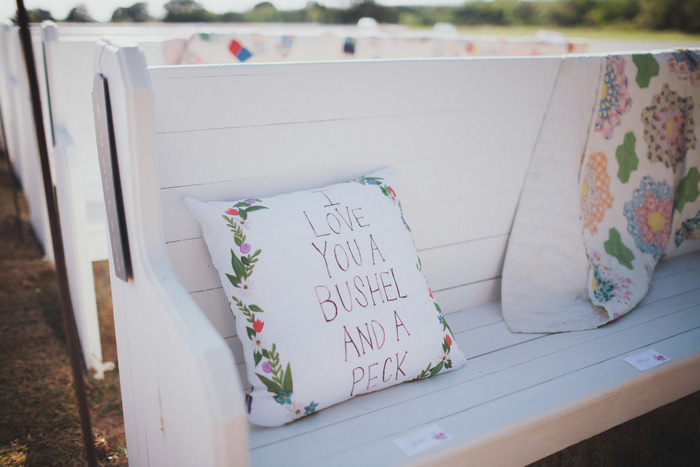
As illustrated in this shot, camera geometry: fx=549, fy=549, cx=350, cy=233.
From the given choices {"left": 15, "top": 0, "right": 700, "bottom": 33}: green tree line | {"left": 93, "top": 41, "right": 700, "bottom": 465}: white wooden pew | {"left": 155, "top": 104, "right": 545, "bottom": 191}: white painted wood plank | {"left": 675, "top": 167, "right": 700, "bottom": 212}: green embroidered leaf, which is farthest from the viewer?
{"left": 15, "top": 0, "right": 700, "bottom": 33}: green tree line

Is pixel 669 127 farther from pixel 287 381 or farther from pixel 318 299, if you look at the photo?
pixel 287 381

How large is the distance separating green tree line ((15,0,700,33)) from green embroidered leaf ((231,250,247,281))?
732cm

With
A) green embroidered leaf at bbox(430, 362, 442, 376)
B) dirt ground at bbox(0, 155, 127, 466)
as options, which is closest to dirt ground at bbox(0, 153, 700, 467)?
dirt ground at bbox(0, 155, 127, 466)

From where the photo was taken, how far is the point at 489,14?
66.9 feet

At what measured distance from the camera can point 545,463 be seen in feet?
4.93

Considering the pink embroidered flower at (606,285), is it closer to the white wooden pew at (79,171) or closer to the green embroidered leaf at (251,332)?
the green embroidered leaf at (251,332)

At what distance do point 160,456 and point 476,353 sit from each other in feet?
2.34

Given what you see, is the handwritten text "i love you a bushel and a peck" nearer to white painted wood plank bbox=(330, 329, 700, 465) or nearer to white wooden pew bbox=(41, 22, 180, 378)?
white painted wood plank bbox=(330, 329, 700, 465)

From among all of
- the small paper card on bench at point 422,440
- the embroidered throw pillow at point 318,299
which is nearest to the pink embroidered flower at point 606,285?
the embroidered throw pillow at point 318,299

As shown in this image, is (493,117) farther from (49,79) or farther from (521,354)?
(49,79)

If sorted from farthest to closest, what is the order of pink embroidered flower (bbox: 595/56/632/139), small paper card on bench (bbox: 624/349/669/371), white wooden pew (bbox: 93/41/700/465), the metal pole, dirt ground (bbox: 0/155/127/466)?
pink embroidered flower (bbox: 595/56/632/139), dirt ground (bbox: 0/155/127/466), small paper card on bench (bbox: 624/349/669/371), white wooden pew (bbox: 93/41/700/465), the metal pole

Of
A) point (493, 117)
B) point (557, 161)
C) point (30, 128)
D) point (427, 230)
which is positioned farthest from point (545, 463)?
point (30, 128)

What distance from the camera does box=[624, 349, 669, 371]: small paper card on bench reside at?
48.1 inches

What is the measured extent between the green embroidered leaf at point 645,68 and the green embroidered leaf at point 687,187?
15.0 inches
